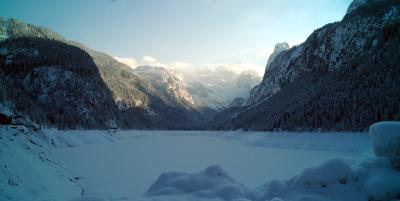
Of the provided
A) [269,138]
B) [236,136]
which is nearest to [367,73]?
[269,138]

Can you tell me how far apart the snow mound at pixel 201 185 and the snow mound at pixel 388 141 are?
5.87 m

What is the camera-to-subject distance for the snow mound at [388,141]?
447 inches

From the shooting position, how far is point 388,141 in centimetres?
1162

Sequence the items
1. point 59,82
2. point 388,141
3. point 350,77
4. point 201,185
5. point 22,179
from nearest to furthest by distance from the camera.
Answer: point 388,141, point 22,179, point 201,185, point 350,77, point 59,82

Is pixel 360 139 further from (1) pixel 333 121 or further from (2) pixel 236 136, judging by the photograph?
(2) pixel 236 136

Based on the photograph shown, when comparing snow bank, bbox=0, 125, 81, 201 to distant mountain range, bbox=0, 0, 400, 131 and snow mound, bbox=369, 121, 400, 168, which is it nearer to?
snow mound, bbox=369, 121, 400, 168

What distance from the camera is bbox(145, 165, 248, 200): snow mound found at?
12.3 meters

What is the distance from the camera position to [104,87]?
169 meters

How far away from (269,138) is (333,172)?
7774cm

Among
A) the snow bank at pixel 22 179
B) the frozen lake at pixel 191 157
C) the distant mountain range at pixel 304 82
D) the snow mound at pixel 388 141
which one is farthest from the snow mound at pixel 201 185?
the distant mountain range at pixel 304 82

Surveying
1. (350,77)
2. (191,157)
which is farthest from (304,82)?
(191,157)

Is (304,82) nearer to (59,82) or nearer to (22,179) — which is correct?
(59,82)

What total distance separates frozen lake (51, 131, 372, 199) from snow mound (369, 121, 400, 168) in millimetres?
1670

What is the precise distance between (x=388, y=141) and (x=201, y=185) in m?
7.86
